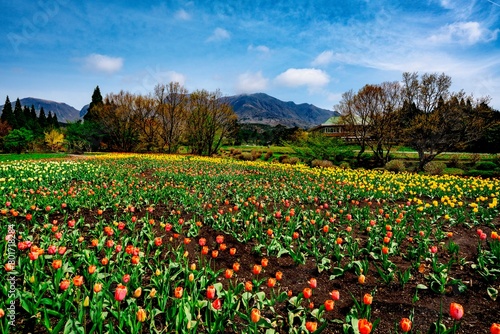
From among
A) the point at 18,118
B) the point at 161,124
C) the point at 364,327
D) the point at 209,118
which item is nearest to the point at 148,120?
the point at 161,124

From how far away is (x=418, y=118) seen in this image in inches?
951

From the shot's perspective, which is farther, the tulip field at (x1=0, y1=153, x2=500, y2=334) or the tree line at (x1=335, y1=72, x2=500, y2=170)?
the tree line at (x1=335, y1=72, x2=500, y2=170)

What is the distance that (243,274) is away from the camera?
13.7 ft

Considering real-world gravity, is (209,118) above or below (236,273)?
above

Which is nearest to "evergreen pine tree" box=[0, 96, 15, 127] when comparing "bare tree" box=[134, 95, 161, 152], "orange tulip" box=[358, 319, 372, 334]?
"bare tree" box=[134, 95, 161, 152]

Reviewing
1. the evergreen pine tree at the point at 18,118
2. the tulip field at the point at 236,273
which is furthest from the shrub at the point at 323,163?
the evergreen pine tree at the point at 18,118

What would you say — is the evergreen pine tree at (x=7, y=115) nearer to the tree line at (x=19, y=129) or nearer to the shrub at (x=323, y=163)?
the tree line at (x=19, y=129)

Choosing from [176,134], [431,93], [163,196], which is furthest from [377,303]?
[176,134]

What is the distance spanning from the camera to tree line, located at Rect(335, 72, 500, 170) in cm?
2262

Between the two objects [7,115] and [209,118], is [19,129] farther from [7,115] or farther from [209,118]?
[209,118]

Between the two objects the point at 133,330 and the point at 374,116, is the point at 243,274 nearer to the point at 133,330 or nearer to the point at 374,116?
the point at 133,330

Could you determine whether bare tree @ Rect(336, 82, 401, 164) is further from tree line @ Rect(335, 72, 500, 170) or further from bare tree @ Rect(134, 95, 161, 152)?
bare tree @ Rect(134, 95, 161, 152)

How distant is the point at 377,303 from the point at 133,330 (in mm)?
2826

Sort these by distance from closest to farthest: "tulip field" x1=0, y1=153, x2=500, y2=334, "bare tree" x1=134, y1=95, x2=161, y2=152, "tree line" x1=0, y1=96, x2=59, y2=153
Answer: "tulip field" x1=0, y1=153, x2=500, y2=334
"bare tree" x1=134, y1=95, x2=161, y2=152
"tree line" x1=0, y1=96, x2=59, y2=153
